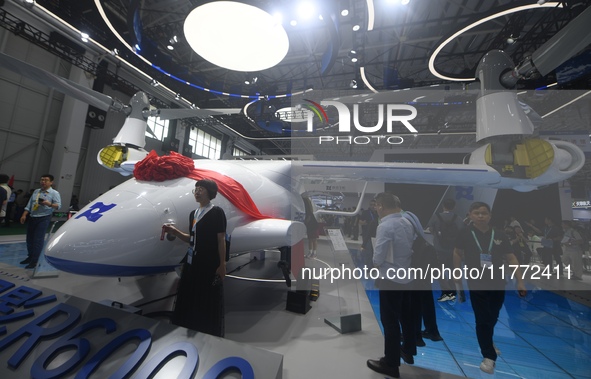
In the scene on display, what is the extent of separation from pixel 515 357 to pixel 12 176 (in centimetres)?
1482

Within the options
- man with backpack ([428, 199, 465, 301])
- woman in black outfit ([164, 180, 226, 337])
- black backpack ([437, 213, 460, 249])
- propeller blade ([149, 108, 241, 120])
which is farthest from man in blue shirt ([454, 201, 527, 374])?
propeller blade ([149, 108, 241, 120])

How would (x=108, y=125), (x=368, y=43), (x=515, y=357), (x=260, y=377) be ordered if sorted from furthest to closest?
(x=108, y=125) < (x=368, y=43) < (x=515, y=357) < (x=260, y=377)

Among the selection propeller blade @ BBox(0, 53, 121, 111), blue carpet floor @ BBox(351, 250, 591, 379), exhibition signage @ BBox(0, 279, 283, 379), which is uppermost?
propeller blade @ BBox(0, 53, 121, 111)

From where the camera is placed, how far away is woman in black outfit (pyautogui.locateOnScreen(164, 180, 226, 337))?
2037mm

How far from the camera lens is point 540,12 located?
695 cm

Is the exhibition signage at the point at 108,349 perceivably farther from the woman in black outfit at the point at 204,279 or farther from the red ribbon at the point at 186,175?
the red ribbon at the point at 186,175

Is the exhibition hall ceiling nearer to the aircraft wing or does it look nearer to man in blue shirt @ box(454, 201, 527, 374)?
the aircraft wing

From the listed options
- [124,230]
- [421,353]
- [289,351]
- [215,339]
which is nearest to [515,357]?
[421,353]

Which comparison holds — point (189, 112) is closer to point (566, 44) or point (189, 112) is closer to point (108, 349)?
point (108, 349)

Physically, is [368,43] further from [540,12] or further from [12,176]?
[12,176]

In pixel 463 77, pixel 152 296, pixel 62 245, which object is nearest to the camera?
pixel 62 245

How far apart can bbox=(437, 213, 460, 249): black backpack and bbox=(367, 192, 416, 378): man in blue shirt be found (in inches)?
83.5

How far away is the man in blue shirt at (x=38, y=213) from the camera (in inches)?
171

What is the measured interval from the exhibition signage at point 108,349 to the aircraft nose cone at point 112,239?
31 centimetres
